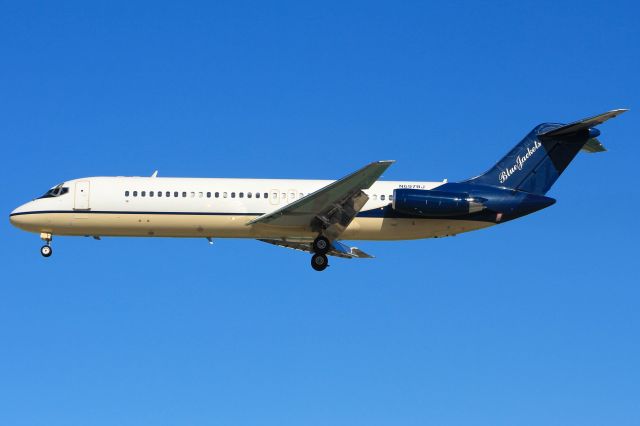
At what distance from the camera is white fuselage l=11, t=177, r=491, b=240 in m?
36.9

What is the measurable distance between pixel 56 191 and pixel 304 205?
31.3ft

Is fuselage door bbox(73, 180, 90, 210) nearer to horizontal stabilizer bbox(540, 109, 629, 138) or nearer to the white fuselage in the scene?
the white fuselage

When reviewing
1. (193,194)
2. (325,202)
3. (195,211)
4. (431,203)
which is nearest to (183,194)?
(193,194)

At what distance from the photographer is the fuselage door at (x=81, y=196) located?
3738 centimetres

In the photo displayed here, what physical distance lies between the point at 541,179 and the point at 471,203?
3485mm

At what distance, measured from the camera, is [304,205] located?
36125 millimetres

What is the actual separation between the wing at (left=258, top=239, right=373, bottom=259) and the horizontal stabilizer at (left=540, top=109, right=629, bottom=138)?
27.8 feet

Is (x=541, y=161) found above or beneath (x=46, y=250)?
above

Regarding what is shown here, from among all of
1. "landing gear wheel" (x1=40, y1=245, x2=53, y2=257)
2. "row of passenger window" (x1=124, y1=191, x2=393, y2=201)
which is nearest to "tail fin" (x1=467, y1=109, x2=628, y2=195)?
"row of passenger window" (x1=124, y1=191, x2=393, y2=201)

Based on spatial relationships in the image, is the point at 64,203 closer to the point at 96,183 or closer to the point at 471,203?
the point at 96,183

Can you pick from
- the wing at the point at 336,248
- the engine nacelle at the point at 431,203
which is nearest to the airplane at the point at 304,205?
the engine nacelle at the point at 431,203

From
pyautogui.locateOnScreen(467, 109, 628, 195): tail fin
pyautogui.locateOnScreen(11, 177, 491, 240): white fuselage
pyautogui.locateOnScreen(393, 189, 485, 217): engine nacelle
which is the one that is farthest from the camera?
pyautogui.locateOnScreen(467, 109, 628, 195): tail fin

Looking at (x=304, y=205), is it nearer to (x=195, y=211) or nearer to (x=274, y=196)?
(x=274, y=196)

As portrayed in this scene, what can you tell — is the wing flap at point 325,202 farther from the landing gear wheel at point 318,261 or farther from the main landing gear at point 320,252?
the landing gear wheel at point 318,261
